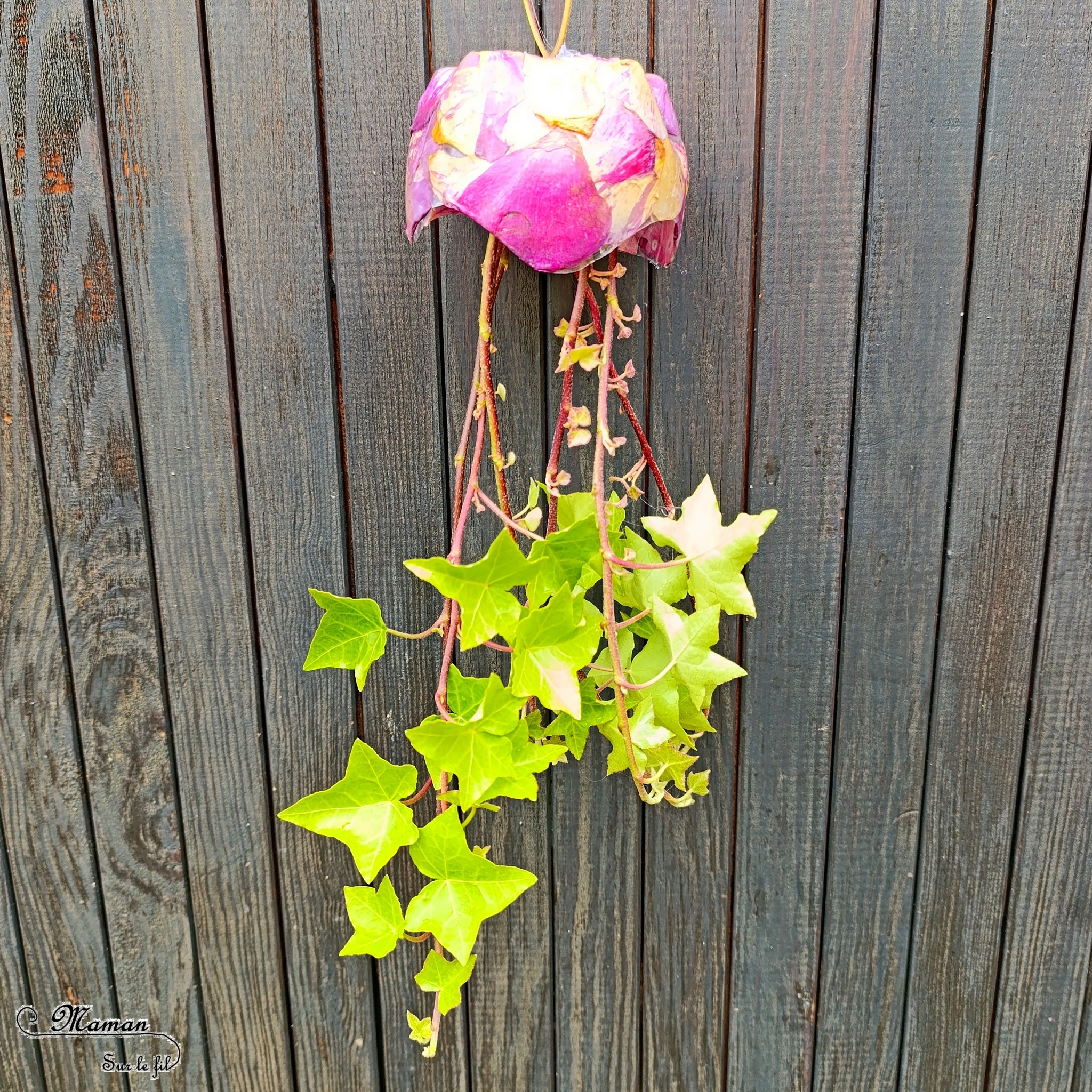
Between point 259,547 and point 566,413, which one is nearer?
point 566,413

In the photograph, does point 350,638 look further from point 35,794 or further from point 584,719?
point 35,794

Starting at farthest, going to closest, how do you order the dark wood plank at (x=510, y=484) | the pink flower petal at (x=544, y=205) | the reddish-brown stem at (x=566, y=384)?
the dark wood plank at (x=510, y=484) → the reddish-brown stem at (x=566, y=384) → the pink flower petal at (x=544, y=205)

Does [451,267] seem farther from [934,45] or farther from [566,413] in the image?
[934,45]

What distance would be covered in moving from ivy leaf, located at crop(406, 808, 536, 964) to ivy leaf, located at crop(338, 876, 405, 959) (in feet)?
0.17

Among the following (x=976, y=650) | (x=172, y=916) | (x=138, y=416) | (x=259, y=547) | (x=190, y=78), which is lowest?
(x=172, y=916)

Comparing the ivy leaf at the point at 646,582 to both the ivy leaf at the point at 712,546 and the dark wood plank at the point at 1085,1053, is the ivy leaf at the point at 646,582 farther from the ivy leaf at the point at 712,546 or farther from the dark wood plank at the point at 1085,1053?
the dark wood plank at the point at 1085,1053

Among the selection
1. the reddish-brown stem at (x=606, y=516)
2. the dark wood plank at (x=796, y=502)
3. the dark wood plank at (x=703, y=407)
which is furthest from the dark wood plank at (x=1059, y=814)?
the reddish-brown stem at (x=606, y=516)

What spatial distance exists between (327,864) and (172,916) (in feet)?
0.70

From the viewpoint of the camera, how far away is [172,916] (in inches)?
40.2

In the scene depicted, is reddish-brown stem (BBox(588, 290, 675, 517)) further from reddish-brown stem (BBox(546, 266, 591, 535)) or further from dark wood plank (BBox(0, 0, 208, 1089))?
dark wood plank (BBox(0, 0, 208, 1089))

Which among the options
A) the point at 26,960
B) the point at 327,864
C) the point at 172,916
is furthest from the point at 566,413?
the point at 26,960

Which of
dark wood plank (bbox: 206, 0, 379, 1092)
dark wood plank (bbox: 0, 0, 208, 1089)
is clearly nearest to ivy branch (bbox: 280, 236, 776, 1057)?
dark wood plank (bbox: 206, 0, 379, 1092)

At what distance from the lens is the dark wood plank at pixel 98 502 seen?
2.80ft

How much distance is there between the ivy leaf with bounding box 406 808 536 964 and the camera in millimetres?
713
